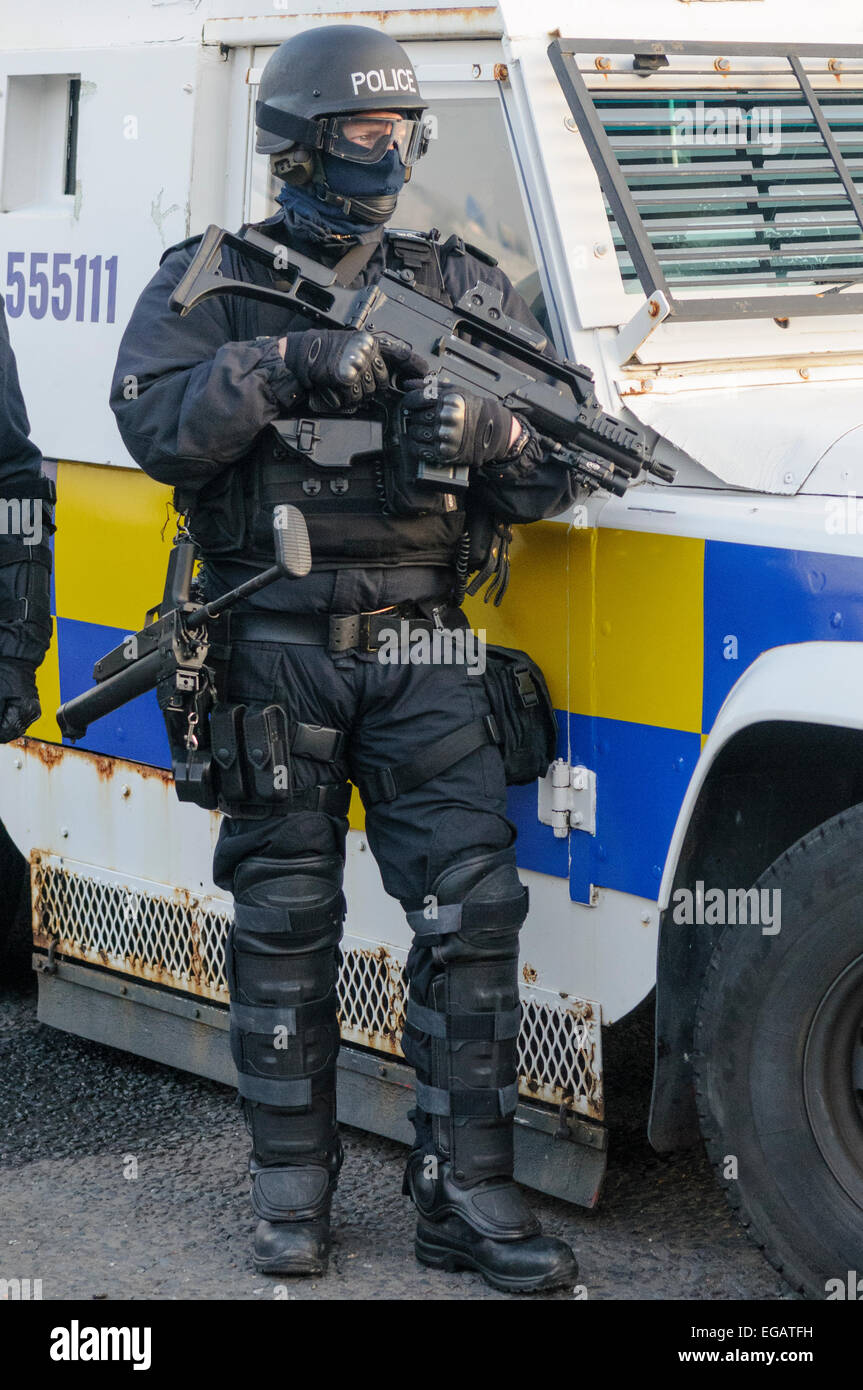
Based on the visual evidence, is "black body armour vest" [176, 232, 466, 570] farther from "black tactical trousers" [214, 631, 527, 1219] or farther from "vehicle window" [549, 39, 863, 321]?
"vehicle window" [549, 39, 863, 321]

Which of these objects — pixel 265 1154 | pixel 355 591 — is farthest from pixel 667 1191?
pixel 355 591

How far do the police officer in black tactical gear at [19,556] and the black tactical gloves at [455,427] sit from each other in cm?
81

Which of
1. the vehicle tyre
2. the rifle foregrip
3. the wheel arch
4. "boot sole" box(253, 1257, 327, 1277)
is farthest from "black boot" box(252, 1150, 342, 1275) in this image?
the rifle foregrip

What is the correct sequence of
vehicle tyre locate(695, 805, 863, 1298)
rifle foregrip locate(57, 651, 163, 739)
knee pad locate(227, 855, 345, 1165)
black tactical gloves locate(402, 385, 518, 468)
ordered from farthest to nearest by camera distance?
rifle foregrip locate(57, 651, 163, 739)
knee pad locate(227, 855, 345, 1165)
black tactical gloves locate(402, 385, 518, 468)
vehicle tyre locate(695, 805, 863, 1298)

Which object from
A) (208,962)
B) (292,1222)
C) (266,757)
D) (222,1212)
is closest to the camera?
(266,757)

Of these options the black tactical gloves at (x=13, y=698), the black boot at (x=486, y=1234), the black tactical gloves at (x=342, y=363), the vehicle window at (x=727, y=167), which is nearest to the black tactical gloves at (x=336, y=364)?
the black tactical gloves at (x=342, y=363)

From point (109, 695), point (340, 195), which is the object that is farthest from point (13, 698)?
point (340, 195)

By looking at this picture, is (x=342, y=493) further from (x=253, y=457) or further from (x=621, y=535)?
(x=621, y=535)

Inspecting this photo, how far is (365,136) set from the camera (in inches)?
114

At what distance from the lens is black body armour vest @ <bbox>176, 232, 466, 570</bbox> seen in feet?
9.52

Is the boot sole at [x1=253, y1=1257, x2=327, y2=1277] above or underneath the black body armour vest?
underneath

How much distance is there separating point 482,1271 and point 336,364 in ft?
4.68

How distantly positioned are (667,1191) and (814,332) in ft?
5.00
